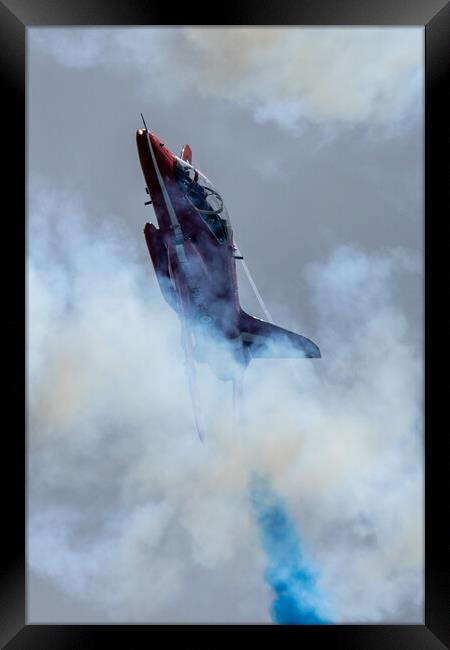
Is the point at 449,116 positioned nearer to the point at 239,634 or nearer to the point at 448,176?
the point at 448,176

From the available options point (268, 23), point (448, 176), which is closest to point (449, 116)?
point (448, 176)

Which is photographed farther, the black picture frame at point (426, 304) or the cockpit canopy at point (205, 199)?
the cockpit canopy at point (205, 199)

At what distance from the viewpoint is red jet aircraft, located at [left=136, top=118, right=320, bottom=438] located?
20.5 m

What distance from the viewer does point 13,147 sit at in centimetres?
1221

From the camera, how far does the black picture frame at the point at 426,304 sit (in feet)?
38.8

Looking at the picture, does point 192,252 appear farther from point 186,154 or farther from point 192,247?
point 186,154

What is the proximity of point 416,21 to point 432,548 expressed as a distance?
35.8 ft

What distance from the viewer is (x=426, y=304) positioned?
1235 centimetres

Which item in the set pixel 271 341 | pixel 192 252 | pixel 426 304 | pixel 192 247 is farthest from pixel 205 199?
pixel 426 304

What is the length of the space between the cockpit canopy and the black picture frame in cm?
864

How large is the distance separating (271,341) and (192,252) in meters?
6.26

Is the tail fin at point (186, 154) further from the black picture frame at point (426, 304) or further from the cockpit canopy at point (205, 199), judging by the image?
the black picture frame at point (426, 304)

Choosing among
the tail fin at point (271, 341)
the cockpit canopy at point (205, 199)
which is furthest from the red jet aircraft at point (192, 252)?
the tail fin at point (271, 341)

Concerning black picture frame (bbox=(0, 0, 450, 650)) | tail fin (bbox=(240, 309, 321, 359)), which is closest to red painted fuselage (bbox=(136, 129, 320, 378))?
tail fin (bbox=(240, 309, 321, 359))
